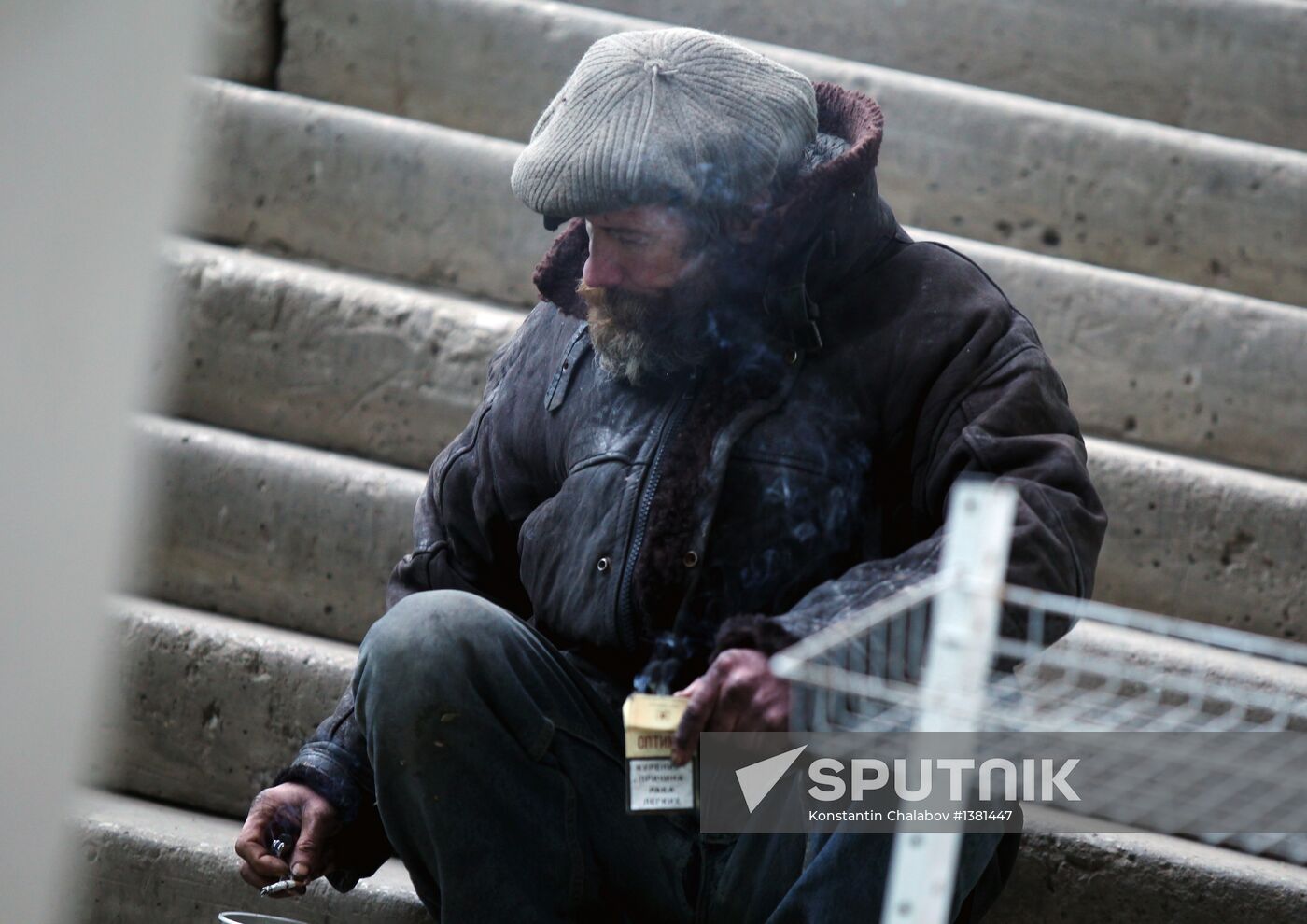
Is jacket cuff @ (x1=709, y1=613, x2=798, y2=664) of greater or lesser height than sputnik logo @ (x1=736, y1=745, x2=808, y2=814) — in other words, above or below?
above

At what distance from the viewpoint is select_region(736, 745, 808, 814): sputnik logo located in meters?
1.91

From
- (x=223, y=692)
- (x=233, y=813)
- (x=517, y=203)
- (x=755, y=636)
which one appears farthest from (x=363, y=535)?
(x=755, y=636)

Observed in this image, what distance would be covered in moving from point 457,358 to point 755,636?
1.41 m

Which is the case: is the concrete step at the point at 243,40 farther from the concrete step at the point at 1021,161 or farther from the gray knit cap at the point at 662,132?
the gray knit cap at the point at 662,132

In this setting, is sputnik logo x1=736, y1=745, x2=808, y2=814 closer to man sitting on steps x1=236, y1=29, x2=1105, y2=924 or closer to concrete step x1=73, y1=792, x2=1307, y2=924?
man sitting on steps x1=236, y1=29, x2=1105, y2=924

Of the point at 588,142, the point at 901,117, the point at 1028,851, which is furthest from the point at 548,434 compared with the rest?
the point at 901,117

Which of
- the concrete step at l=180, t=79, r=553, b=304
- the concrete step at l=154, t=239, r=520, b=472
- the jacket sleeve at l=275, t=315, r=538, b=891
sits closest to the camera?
the jacket sleeve at l=275, t=315, r=538, b=891

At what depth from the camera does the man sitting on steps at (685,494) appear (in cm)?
187

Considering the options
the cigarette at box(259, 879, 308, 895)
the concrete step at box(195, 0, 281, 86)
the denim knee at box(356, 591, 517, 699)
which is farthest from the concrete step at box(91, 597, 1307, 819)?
the concrete step at box(195, 0, 281, 86)

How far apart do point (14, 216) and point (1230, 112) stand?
9.66 feet

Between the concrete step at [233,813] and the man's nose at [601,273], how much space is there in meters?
0.88

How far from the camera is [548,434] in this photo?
217 centimetres

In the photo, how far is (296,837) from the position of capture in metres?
2.02

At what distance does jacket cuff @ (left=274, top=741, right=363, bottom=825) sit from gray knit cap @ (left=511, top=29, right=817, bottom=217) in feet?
2.52
